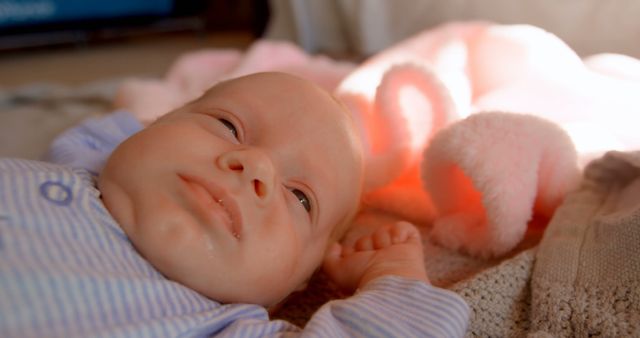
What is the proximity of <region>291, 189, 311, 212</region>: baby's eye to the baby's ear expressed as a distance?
218 millimetres

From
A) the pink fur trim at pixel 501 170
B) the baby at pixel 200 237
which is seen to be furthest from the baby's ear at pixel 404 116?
the baby at pixel 200 237

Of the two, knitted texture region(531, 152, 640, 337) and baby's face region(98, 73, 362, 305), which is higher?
baby's face region(98, 73, 362, 305)

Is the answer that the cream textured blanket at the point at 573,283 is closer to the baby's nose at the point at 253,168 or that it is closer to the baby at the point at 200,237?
the baby at the point at 200,237

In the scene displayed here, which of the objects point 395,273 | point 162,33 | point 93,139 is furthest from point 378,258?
point 162,33

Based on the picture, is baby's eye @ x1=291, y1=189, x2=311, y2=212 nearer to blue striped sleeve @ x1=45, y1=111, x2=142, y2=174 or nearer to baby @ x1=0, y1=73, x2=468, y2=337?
baby @ x1=0, y1=73, x2=468, y2=337

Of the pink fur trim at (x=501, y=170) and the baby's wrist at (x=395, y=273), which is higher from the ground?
the pink fur trim at (x=501, y=170)

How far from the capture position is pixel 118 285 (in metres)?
0.59

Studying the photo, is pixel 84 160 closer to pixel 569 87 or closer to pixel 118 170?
pixel 118 170

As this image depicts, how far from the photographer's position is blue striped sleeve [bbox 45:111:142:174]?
0.94m

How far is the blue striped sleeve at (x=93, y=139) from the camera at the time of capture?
0.94m

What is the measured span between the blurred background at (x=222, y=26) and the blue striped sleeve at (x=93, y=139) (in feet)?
2.11

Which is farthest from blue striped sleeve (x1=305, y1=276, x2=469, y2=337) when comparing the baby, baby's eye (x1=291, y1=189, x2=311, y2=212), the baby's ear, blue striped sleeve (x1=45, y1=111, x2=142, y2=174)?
blue striped sleeve (x1=45, y1=111, x2=142, y2=174)

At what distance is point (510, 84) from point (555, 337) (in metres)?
0.42

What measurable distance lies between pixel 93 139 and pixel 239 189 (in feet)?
1.50
